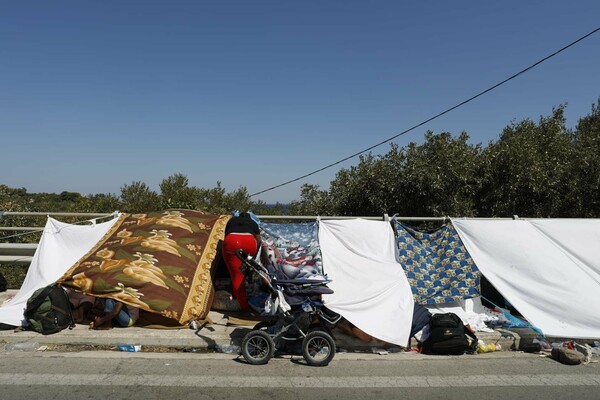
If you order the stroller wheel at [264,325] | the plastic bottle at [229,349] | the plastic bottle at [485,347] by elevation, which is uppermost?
the plastic bottle at [485,347]

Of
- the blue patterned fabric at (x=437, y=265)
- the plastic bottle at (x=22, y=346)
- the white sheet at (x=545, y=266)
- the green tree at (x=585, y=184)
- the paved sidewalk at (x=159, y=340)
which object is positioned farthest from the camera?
the green tree at (x=585, y=184)

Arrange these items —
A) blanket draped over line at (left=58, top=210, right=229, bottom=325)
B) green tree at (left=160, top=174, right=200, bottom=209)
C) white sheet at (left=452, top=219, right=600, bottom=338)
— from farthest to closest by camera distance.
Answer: green tree at (left=160, top=174, right=200, bottom=209)
white sheet at (left=452, top=219, right=600, bottom=338)
blanket draped over line at (left=58, top=210, right=229, bottom=325)

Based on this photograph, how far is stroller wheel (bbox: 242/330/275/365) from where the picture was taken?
203 inches

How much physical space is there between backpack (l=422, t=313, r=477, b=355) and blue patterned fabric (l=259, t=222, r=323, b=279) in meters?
1.86

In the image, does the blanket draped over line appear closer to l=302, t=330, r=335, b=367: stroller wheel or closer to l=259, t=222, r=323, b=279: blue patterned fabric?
l=259, t=222, r=323, b=279: blue patterned fabric

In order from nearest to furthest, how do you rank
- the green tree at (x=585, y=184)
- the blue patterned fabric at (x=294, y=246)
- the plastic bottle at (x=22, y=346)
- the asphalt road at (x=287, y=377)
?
the asphalt road at (x=287, y=377) → the plastic bottle at (x=22, y=346) → the blue patterned fabric at (x=294, y=246) → the green tree at (x=585, y=184)

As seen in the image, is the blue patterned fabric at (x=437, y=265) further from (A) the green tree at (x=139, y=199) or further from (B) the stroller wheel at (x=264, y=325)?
(A) the green tree at (x=139, y=199)

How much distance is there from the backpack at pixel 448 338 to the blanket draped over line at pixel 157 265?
334 centimetres

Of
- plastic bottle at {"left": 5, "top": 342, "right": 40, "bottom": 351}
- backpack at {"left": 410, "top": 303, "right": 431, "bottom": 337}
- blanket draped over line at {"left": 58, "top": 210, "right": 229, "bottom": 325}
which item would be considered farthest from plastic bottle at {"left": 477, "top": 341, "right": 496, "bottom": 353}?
plastic bottle at {"left": 5, "top": 342, "right": 40, "bottom": 351}

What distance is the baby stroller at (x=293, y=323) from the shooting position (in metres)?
5.20

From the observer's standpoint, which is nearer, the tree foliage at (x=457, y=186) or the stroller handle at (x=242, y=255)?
the stroller handle at (x=242, y=255)

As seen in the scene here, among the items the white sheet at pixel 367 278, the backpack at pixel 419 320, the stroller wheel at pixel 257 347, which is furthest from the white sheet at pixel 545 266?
the stroller wheel at pixel 257 347

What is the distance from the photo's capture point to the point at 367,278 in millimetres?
6422

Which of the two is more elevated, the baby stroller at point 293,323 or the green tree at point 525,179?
the green tree at point 525,179
